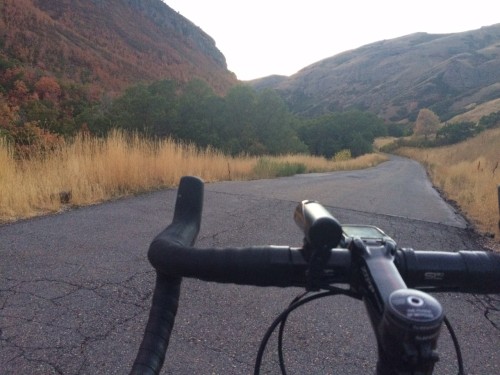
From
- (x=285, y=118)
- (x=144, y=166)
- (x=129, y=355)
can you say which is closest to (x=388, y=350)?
(x=129, y=355)

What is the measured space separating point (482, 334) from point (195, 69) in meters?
78.7

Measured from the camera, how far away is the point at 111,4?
78.8 m

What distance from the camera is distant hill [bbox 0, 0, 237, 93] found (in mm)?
44406

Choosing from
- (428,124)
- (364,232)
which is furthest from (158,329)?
(428,124)

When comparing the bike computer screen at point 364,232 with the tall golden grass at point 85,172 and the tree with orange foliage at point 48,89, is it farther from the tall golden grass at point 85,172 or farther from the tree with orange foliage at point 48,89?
the tree with orange foliage at point 48,89

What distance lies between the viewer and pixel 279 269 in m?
0.88

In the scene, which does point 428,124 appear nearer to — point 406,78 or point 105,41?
point 105,41

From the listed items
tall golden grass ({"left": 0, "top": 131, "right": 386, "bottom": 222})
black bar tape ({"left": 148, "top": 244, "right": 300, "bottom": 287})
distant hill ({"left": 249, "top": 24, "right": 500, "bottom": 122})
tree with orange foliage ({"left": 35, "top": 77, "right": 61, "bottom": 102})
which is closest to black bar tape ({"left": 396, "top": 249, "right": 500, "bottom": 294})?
black bar tape ({"left": 148, "top": 244, "right": 300, "bottom": 287})

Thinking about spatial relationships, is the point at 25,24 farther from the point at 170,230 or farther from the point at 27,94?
the point at 170,230

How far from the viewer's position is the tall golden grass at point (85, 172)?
5664 mm

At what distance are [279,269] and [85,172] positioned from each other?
6.86m

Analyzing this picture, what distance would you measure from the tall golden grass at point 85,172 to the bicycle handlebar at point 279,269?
192 inches

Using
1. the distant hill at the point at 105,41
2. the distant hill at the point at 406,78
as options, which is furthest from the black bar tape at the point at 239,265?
the distant hill at the point at 406,78

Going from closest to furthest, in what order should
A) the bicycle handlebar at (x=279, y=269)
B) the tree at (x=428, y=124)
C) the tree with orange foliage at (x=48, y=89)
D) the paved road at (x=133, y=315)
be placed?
the bicycle handlebar at (x=279, y=269), the paved road at (x=133, y=315), the tree with orange foliage at (x=48, y=89), the tree at (x=428, y=124)
